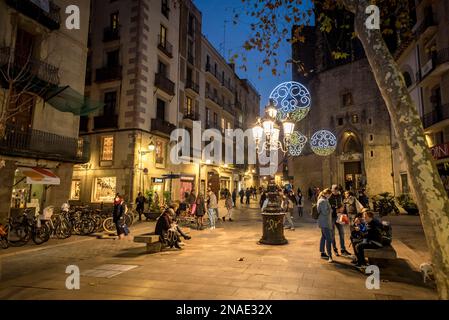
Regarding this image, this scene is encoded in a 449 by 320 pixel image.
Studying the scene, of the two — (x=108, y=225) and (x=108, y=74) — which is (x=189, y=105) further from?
(x=108, y=225)

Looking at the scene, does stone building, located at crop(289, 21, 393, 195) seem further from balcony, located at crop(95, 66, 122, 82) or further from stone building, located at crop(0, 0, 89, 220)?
stone building, located at crop(0, 0, 89, 220)

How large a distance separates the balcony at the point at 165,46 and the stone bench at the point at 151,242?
55.2ft

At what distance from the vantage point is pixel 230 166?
109ft

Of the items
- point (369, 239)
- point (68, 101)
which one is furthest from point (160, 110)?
point (369, 239)

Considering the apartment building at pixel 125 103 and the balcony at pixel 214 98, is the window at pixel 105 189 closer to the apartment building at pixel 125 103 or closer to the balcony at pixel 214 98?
the apartment building at pixel 125 103

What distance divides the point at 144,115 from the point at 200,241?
39.3 ft

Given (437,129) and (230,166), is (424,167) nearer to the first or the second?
(437,129)

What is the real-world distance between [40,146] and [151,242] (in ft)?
28.0

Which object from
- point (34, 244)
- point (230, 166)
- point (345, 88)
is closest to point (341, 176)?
point (345, 88)

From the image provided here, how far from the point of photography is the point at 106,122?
19.3 m

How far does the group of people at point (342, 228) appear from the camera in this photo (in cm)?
627

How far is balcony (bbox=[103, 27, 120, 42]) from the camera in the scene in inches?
778

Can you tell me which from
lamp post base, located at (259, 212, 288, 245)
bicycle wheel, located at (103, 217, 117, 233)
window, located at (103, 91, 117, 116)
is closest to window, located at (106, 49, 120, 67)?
window, located at (103, 91, 117, 116)

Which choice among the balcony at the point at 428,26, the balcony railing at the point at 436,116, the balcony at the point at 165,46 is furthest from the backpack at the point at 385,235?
the balcony at the point at 165,46
